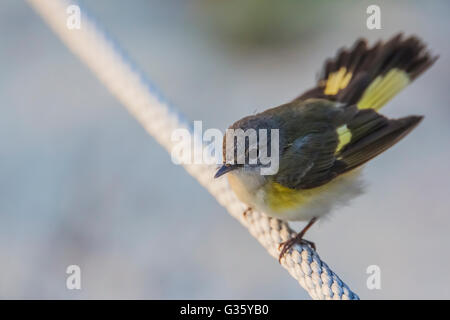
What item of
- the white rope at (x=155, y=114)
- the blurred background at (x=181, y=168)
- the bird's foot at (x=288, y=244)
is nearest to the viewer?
the bird's foot at (x=288, y=244)

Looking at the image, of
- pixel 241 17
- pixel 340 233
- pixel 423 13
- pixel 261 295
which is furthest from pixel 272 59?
pixel 261 295

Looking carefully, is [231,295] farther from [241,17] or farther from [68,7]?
[241,17]

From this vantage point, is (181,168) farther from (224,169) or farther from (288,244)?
(288,244)

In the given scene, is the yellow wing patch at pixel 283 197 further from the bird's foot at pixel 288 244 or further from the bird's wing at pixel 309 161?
the bird's foot at pixel 288 244

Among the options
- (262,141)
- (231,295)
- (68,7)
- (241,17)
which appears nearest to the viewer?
(262,141)

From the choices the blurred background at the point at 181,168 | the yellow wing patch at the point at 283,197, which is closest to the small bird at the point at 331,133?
the yellow wing patch at the point at 283,197

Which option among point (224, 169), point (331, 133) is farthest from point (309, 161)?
point (224, 169)

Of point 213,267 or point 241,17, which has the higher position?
point 241,17
